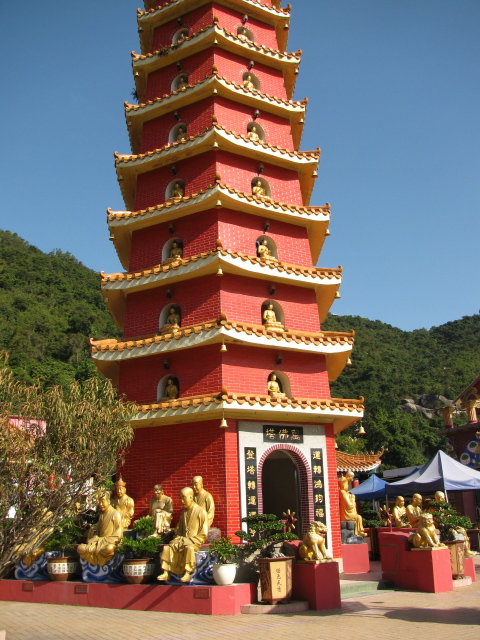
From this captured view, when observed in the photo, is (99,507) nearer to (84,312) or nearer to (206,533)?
(206,533)

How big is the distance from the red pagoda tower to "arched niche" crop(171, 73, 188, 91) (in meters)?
0.10

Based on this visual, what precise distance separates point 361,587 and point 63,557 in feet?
19.8

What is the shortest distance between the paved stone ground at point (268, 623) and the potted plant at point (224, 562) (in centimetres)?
63

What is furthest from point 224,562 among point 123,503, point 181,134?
point 181,134

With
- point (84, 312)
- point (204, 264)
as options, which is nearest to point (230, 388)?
point (204, 264)

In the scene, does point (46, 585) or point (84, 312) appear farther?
point (84, 312)

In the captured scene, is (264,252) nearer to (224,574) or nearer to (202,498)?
(202,498)

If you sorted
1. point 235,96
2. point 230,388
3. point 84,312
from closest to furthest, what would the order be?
point 230,388 → point 235,96 → point 84,312

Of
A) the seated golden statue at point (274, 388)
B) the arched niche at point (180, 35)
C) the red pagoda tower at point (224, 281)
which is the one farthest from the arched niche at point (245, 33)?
the seated golden statue at point (274, 388)

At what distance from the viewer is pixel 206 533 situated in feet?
35.7

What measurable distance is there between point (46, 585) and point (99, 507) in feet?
5.70

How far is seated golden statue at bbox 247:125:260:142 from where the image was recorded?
15954 millimetres

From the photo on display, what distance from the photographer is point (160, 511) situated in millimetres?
12031

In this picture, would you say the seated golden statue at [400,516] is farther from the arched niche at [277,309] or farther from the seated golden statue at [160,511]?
the seated golden statue at [160,511]
